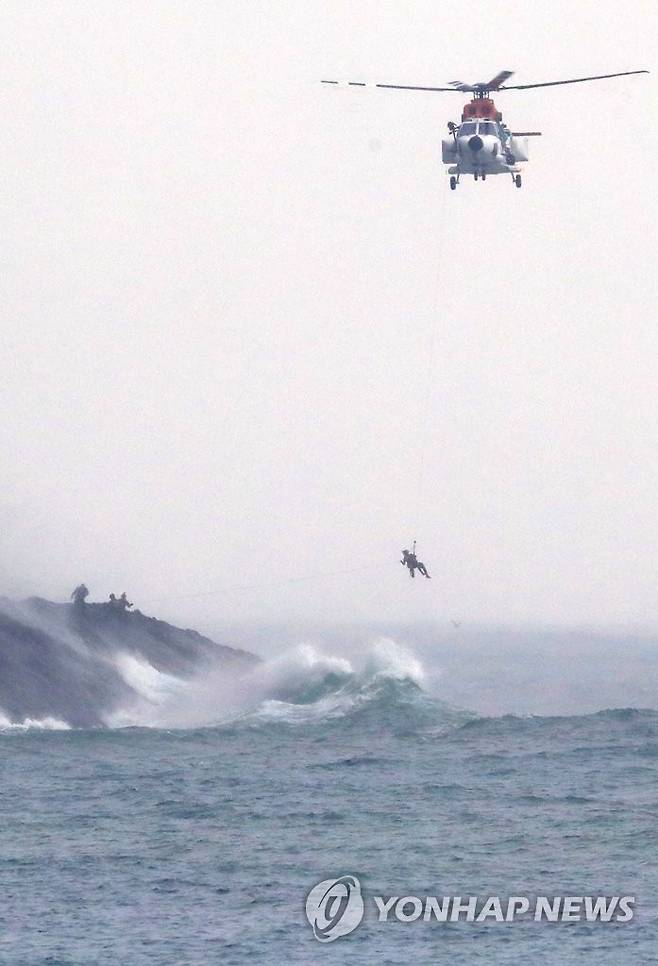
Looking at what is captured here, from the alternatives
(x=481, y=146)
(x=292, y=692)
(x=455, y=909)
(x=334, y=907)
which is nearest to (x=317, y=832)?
(x=334, y=907)

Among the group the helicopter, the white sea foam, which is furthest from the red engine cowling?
the white sea foam

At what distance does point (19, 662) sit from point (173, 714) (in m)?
9.94

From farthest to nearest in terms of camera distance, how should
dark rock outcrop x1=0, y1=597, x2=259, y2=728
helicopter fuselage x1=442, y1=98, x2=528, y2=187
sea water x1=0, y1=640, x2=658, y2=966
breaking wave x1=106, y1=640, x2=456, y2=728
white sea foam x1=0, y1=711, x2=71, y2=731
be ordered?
breaking wave x1=106, y1=640, x2=456, y2=728, dark rock outcrop x1=0, y1=597, x2=259, y2=728, white sea foam x1=0, y1=711, x2=71, y2=731, helicopter fuselage x1=442, y1=98, x2=528, y2=187, sea water x1=0, y1=640, x2=658, y2=966

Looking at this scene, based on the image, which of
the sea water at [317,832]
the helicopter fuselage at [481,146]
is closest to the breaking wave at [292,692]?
the sea water at [317,832]

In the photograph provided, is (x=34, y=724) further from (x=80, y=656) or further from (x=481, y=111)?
(x=481, y=111)

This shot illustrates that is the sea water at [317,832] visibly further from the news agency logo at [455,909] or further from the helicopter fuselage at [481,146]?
the helicopter fuselage at [481,146]

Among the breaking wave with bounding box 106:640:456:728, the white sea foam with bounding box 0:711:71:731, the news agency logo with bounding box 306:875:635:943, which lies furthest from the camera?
the breaking wave with bounding box 106:640:456:728

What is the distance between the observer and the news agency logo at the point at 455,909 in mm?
51312

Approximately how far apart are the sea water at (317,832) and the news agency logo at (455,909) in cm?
44

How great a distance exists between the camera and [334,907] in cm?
5316

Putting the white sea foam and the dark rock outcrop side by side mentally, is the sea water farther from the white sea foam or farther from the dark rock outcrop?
the dark rock outcrop

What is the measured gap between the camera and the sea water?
4875 cm

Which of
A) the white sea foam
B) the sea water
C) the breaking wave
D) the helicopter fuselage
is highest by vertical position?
the helicopter fuselage

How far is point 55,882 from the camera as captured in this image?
2170 inches
